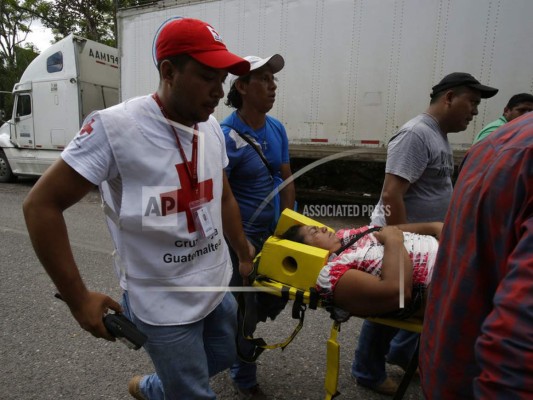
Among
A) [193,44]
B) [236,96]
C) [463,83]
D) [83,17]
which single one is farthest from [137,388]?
[83,17]

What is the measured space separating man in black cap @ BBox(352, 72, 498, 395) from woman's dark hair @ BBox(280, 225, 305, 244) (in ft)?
Result: 1.95

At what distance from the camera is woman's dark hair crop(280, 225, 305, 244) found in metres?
2.15

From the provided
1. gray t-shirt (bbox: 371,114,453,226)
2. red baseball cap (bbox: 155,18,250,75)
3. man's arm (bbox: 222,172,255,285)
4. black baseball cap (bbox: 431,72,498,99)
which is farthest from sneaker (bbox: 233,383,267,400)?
black baseball cap (bbox: 431,72,498,99)

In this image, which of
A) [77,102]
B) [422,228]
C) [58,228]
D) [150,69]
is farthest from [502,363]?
[77,102]

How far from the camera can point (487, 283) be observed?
0.80 m

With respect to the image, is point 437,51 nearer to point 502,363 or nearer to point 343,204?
point 343,204

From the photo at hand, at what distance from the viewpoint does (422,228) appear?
6.91 feet

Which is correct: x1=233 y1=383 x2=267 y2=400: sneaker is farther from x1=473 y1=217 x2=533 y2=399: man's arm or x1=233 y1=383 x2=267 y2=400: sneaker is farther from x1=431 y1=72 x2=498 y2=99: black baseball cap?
x1=431 y1=72 x2=498 y2=99: black baseball cap

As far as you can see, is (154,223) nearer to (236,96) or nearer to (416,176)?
(236,96)

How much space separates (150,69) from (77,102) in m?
2.38

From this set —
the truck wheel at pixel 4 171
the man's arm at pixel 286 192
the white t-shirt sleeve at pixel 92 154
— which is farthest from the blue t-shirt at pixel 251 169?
the truck wheel at pixel 4 171

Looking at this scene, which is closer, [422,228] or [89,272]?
[422,228]

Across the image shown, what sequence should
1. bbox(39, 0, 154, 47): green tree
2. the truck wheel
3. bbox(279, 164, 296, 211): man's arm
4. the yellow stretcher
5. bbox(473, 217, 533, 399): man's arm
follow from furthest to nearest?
1. bbox(39, 0, 154, 47): green tree
2. the truck wheel
3. bbox(279, 164, 296, 211): man's arm
4. the yellow stretcher
5. bbox(473, 217, 533, 399): man's arm

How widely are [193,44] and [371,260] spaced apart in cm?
118
